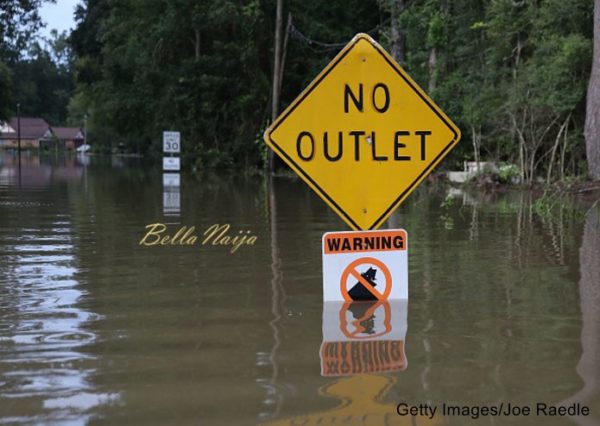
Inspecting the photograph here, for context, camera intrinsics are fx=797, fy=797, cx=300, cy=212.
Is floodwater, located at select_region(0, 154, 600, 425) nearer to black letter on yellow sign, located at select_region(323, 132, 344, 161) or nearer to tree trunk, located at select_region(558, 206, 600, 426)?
tree trunk, located at select_region(558, 206, 600, 426)

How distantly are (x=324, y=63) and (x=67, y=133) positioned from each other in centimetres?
12616

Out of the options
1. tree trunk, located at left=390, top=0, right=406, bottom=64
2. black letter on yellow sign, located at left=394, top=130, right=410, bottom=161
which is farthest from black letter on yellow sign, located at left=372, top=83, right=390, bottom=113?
tree trunk, located at left=390, top=0, right=406, bottom=64

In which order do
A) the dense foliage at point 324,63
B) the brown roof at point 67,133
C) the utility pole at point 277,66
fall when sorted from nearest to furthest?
1. the dense foliage at point 324,63
2. the utility pole at point 277,66
3. the brown roof at point 67,133

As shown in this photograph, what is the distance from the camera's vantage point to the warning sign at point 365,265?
18.9 ft

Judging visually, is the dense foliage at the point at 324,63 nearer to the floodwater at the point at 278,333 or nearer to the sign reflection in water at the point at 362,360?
the floodwater at the point at 278,333

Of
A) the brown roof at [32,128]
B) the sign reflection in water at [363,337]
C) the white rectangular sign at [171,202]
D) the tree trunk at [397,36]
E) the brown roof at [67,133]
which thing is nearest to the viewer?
the sign reflection in water at [363,337]

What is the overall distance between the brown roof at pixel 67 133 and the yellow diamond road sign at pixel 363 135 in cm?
15346

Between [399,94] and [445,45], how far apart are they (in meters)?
23.4

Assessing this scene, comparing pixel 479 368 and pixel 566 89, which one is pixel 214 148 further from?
pixel 479 368

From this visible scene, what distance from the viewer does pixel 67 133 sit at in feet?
507

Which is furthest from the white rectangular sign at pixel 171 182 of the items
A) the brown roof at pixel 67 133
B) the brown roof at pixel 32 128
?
the brown roof at pixel 67 133

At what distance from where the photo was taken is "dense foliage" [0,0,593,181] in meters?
21.2

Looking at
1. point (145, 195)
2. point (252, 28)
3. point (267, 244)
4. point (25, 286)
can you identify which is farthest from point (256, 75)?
point (25, 286)

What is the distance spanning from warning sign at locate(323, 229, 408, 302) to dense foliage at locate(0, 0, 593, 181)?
15261mm
